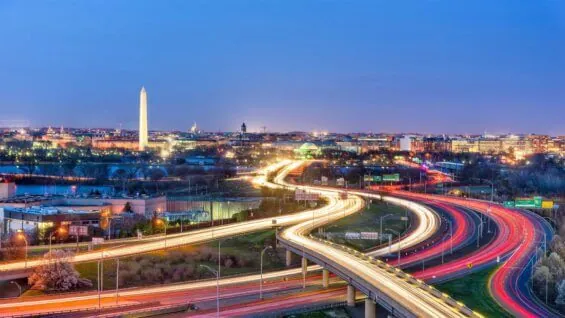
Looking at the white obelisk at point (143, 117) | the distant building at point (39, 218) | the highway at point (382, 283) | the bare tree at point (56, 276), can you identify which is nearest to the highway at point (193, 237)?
the bare tree at point (56, 276)

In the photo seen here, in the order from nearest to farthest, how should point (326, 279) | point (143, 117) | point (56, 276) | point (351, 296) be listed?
point (351, 296)
point (56, 276)
point (326, 279)
point (143, 117)

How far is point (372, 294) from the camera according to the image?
95.9 ft

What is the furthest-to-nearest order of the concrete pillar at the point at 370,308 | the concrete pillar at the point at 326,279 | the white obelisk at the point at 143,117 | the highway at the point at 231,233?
the white obelisk at the point at 143,117 < the concrete pillar at the point at 326,279 < the highway at the point at 231,233 < the concrete pillar at the point at 370,308

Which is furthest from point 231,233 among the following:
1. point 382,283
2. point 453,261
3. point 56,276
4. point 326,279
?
point 382,283

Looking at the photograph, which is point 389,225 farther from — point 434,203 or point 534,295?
point 534,295

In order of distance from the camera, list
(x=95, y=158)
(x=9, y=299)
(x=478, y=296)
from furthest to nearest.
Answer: (x=95, y=158)
(x=478, y=296)
(x=9, y=299)

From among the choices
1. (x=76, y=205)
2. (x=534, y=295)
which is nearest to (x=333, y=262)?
(x=534, y=295)

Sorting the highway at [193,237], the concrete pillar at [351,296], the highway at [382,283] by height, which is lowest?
the concrete pillar at [351,296]

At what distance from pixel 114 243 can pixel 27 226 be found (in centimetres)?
988

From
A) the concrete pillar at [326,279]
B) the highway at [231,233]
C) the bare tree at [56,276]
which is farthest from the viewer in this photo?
the concrete pillar at [326,279]

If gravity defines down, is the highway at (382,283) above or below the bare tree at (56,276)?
above

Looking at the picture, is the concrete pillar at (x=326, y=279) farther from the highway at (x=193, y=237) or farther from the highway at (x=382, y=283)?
the highway at (x=193, y=237)

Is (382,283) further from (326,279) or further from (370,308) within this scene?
(326,279)

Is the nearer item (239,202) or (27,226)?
(27,226)
